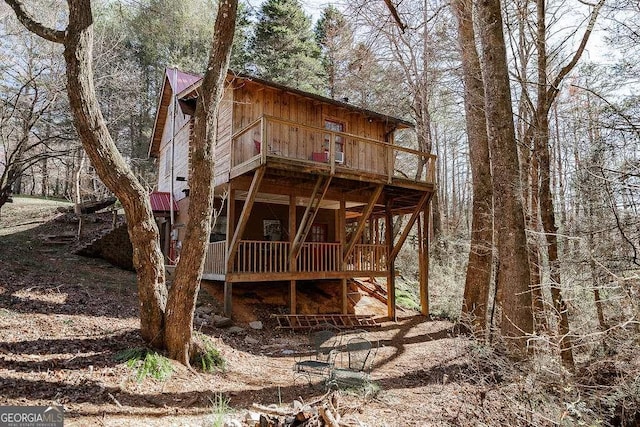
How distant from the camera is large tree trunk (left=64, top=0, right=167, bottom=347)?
466cm

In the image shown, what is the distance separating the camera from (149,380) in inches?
184

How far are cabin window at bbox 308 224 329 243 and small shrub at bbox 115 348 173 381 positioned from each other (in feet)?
30.8

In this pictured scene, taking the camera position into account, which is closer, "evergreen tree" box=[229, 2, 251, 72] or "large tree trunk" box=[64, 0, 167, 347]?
"large tree trunk" box=[64, 0, 167, 347]

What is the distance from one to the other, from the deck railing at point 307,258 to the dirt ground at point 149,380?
1292mm

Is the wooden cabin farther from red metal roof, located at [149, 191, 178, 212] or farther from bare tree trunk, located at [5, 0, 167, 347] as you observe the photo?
bare tree trunk, located at [5, 0, 167, 347]

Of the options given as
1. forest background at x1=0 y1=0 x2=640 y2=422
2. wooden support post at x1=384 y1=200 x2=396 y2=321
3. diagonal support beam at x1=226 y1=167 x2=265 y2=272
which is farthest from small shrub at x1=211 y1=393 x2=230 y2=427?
wooden support post at x1=384 y1=200 x2=396 y2=321

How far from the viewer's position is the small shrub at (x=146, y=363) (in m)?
4.77

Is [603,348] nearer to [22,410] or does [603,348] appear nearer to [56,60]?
[22,410]

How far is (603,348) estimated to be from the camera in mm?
5621

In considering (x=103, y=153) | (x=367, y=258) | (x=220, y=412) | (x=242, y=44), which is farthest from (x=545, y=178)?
(x=242, y=44)

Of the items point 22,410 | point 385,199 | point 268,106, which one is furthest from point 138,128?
point 22,410

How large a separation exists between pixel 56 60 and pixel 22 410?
11.0 metres

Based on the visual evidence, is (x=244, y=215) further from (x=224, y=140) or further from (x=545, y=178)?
(x=545, y=178)

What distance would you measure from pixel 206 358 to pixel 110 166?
10.4 ft
